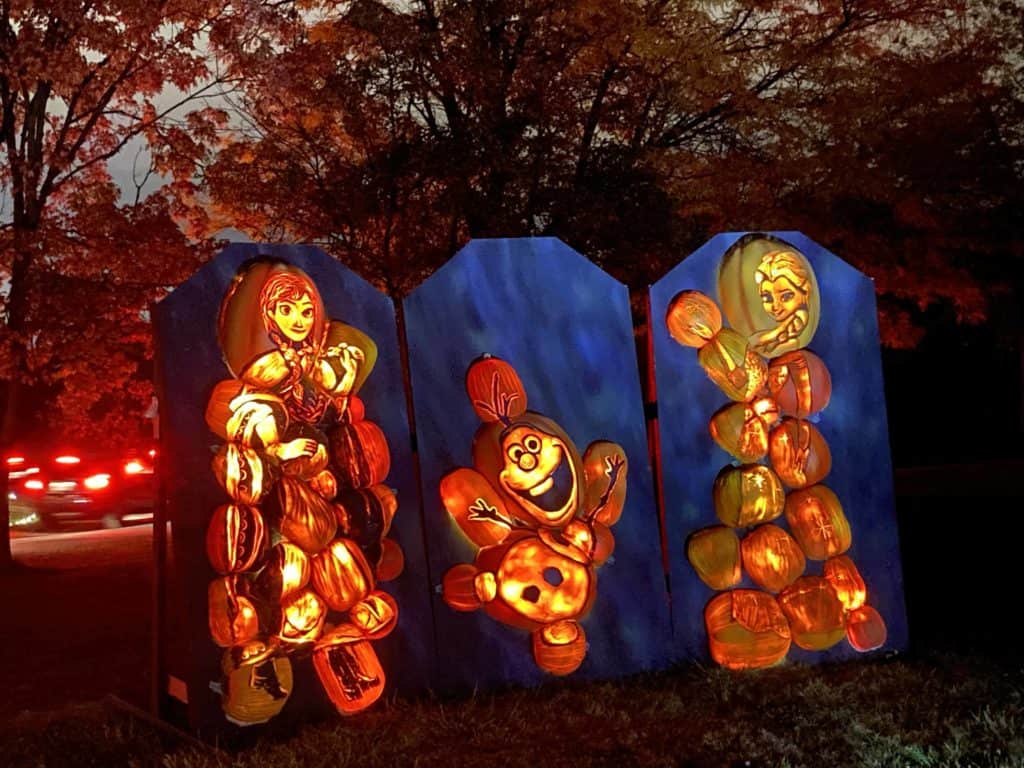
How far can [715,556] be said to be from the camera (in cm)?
667

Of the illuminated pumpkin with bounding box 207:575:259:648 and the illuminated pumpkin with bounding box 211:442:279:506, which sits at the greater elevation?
the illuminated pumpkin with bounding box 211:442:279:506

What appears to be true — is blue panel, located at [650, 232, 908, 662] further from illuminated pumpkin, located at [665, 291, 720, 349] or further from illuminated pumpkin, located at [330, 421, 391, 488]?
illuminated pumpkin, located at [330, 421, 391, 488]

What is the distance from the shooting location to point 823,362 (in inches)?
276

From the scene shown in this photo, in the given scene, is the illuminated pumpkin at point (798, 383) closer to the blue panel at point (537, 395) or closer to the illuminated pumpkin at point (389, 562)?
the blue panel at point (537, 395)

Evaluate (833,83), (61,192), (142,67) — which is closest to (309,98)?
(142,67)

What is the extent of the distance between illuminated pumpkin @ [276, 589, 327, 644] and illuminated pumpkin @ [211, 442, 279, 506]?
50cm

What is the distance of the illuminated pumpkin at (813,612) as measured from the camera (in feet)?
22.2

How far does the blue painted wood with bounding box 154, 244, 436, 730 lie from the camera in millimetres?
5531

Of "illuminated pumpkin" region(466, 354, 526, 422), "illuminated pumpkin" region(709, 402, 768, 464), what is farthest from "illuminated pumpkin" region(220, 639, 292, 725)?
"illuminated pumpkin" region(709, 402, 768, 464)

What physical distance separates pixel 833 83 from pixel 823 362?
293 inches

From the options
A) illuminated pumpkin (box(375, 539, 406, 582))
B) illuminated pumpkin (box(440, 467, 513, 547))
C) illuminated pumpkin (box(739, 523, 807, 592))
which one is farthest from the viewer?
illuminated pumpkin (box(739, 523, 807, 592))

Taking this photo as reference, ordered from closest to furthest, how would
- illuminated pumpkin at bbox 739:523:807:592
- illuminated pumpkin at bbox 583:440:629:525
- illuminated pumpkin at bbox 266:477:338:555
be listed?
illuminated pumpkin at bbox 266:477:338:555
illuminated pumpkin at bbox 583:440:629:525
illuminated pumpkin at bbox 739:523:807:592

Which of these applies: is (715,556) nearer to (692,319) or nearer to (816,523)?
(816,523)

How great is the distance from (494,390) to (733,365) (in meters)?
1.42
